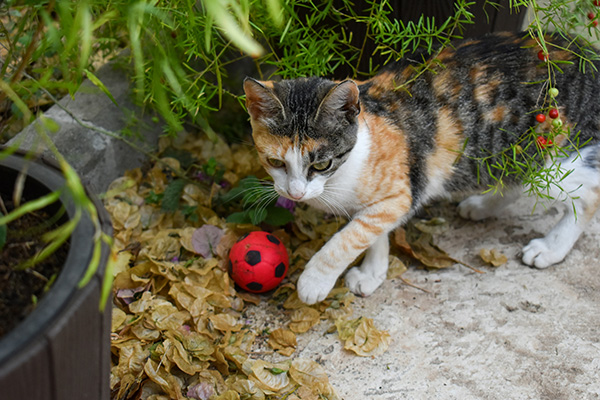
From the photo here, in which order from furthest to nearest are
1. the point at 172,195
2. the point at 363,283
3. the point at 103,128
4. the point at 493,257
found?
the point at 103,128 < the point at 172,195 < the point at 493,257 < the point at 363,283

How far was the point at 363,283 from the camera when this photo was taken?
2.05 metres

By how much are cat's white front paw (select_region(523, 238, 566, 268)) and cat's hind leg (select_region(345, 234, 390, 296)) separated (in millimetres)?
572

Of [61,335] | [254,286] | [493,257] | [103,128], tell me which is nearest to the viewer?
[61,335]

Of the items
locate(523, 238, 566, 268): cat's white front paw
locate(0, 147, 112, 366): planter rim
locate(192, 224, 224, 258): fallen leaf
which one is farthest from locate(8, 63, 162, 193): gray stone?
locate(523, 238, 566, 268): cat's white front paw

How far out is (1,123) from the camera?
2.27 meters

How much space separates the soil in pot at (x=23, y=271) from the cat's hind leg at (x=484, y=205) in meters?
1.76

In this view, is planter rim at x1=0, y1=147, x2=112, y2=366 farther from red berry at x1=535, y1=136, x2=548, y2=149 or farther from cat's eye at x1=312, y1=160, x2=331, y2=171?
red berry at x1=535, y1=136, x2=548, y2=149

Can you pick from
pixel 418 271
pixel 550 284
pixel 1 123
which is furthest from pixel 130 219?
pixel 550 284

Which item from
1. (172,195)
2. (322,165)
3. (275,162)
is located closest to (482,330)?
(322,165)

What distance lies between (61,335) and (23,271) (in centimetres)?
29

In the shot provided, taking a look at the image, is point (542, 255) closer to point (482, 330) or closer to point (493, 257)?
point (493, 257)

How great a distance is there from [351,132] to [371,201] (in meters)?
0.30

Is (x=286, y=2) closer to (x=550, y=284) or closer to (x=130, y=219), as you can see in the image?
(x=130, y=219)

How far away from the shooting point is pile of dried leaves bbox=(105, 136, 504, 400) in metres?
1.64
